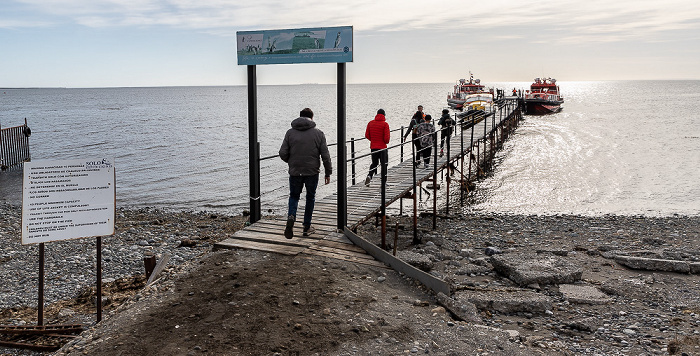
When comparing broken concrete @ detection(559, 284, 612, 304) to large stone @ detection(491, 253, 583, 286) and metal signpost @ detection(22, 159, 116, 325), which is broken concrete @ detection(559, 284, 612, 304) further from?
metal signpost @ detection(22, 159, 116, 325)

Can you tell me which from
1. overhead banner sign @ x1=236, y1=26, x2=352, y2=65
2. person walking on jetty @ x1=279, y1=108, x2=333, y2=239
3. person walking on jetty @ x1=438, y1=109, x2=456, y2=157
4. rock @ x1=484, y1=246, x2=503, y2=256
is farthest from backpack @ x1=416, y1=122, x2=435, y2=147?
person walking on jetty @ x1=279, y1=108, x2=333, y2=239

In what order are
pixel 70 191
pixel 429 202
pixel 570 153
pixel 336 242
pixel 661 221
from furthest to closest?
pixel 570 153, pixel 429 202, pixel 661 221, pixel 336 242, pixel 70 191

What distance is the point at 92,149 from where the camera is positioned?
1558 inches

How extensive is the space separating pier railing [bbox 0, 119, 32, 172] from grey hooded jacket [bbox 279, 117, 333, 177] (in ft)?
70.1

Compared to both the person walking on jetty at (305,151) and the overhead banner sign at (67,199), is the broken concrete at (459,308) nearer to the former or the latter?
the person walking on jetty at (305,151)

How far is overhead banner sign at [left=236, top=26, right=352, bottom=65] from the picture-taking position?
7.84 metres

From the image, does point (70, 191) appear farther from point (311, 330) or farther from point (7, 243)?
point (7, 243)

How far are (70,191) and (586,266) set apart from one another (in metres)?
8.10

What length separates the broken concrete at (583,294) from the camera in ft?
25.7

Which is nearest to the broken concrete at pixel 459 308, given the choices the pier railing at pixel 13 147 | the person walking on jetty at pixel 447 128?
the person walking on jetty at pixel 447 128

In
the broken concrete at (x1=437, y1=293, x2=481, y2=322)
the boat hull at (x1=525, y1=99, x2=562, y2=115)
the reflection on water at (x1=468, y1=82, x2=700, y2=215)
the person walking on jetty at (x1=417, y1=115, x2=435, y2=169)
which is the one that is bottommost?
the reflection on water at (x1=468, y1=82, x2=700, y2=215)

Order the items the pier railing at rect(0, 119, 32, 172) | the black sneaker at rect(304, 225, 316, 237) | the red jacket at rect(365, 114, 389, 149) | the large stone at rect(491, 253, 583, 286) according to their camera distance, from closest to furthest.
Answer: the black sneaker at rect(304, 225, 316, 237), the large stone at rect(491, 253, 583, 286), the red jacket at rect(365, 114, 389, 149), the pier railing at rect(0, 119, 32, 172)

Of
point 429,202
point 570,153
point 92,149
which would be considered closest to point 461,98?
point 570,153

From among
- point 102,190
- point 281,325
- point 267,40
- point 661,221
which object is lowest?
point 661,221
